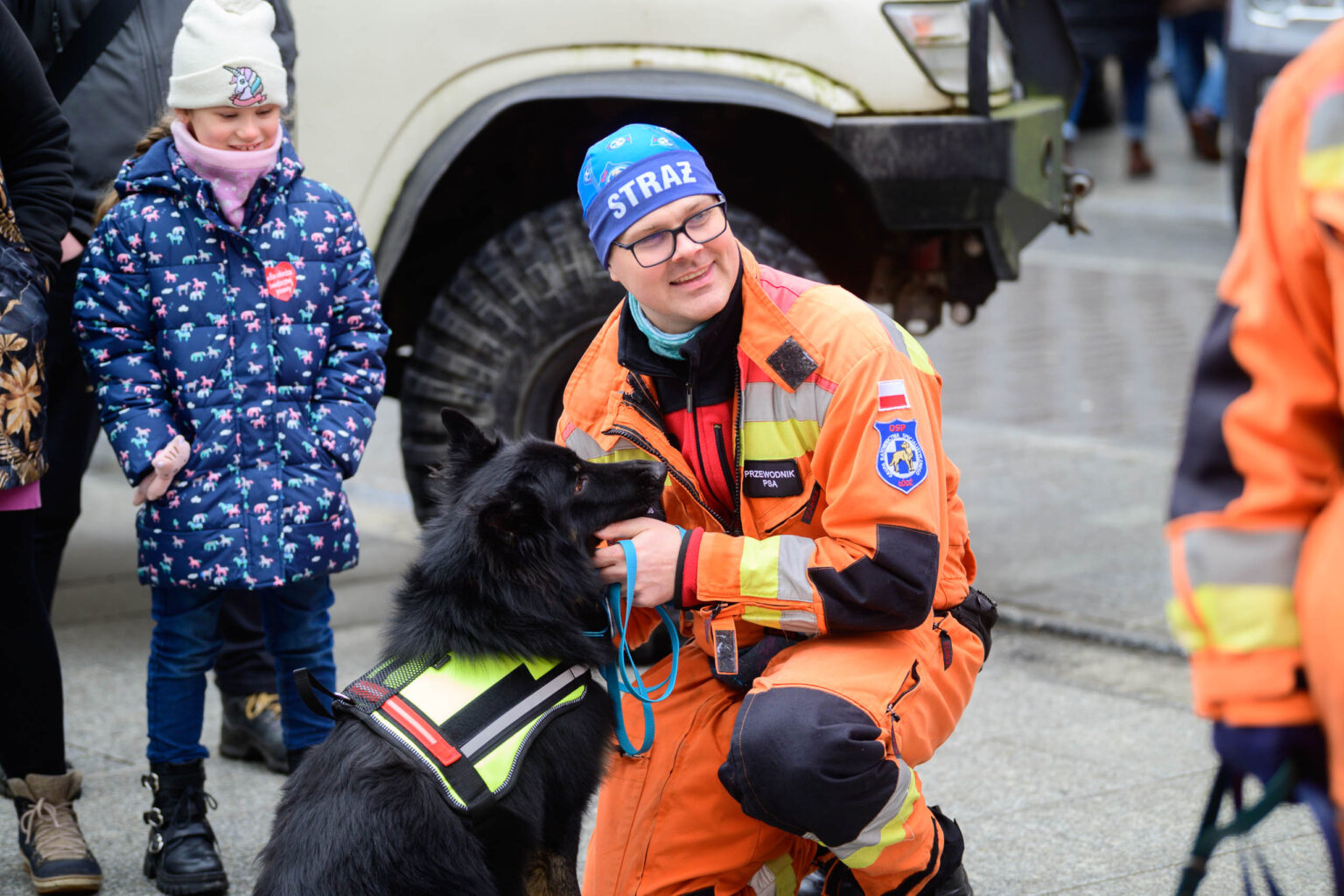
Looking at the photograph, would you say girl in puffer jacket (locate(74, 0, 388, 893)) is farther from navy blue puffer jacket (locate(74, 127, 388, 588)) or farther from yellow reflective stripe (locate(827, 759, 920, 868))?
yellow reflective stripe (locate(827, 759, 920, 868))

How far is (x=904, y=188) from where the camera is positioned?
4219mm

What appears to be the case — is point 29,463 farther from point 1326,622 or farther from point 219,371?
point 1326,622

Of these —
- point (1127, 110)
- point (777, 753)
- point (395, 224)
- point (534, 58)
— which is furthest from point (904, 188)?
point (1127, 110)

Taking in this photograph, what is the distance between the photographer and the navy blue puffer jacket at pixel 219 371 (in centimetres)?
302

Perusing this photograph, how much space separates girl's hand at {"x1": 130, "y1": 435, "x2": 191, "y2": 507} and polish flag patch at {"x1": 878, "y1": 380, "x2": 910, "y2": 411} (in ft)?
4.83

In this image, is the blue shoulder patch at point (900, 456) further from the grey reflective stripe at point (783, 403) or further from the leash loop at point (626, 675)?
the leash loop at point (626, 675)

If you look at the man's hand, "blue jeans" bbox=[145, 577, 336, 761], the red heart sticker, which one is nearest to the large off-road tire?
"blue jeans" bbox=[145, 577, 336, 761]

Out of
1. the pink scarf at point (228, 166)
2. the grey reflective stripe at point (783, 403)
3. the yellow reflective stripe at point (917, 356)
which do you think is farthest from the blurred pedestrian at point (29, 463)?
the yellow reflective stripe at point (917, 356)

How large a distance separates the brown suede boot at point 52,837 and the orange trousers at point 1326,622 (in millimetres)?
2514

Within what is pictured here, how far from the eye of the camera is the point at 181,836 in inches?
122

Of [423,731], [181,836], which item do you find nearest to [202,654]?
[181,836]

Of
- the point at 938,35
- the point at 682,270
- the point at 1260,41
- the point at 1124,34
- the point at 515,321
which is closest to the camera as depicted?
the point at 682,270

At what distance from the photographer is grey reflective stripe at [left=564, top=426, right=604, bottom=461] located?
284 centimetres

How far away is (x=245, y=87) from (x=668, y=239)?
42.5 inches
